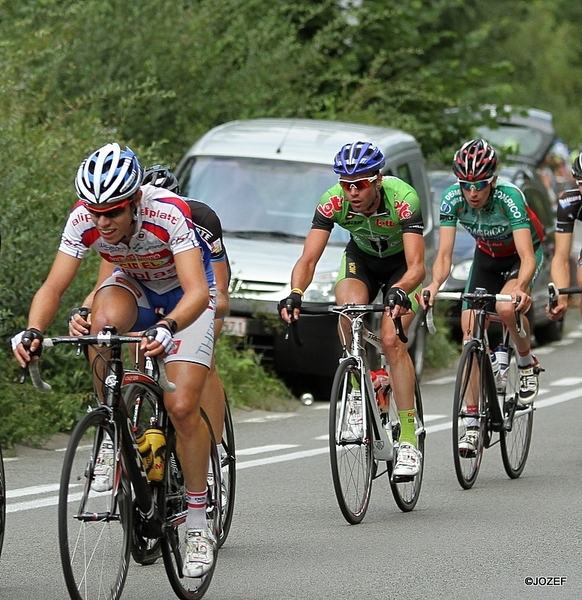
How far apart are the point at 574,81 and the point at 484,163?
169 ft

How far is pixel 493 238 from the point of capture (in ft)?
32.8

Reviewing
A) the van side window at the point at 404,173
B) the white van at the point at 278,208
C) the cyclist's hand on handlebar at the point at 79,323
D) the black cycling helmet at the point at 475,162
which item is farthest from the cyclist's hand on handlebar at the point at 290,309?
the van side window at the point at 404,173

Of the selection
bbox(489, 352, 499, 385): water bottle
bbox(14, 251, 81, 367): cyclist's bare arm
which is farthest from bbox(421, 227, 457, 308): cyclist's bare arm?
bbox(14, 251, 81, 367): cyclist's bare arm

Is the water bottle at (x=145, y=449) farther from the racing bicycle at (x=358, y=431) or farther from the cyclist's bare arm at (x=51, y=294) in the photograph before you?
the racing bicycle at (x=358, y=431)

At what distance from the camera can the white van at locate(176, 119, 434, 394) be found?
12.8 m

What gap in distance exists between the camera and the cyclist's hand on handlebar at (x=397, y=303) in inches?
306

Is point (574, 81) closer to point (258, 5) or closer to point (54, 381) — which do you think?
point (258, 5)

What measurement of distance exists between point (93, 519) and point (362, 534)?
2430 millimetres

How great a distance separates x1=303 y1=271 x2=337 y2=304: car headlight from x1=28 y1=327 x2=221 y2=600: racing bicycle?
Result: 6.50 m

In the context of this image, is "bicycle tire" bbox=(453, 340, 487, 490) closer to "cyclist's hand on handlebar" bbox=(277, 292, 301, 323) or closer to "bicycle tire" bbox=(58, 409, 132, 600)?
"cyclist's hand on handlebar" bbox=(277, 292, 301, 323)

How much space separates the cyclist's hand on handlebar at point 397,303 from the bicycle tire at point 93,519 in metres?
2.40

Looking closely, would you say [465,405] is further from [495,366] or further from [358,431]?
[358,431]

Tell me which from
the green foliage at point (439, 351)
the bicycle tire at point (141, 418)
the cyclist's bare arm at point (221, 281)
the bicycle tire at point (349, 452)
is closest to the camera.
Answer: the bicycle tire at point (141, 418)

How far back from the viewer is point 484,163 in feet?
31.1
